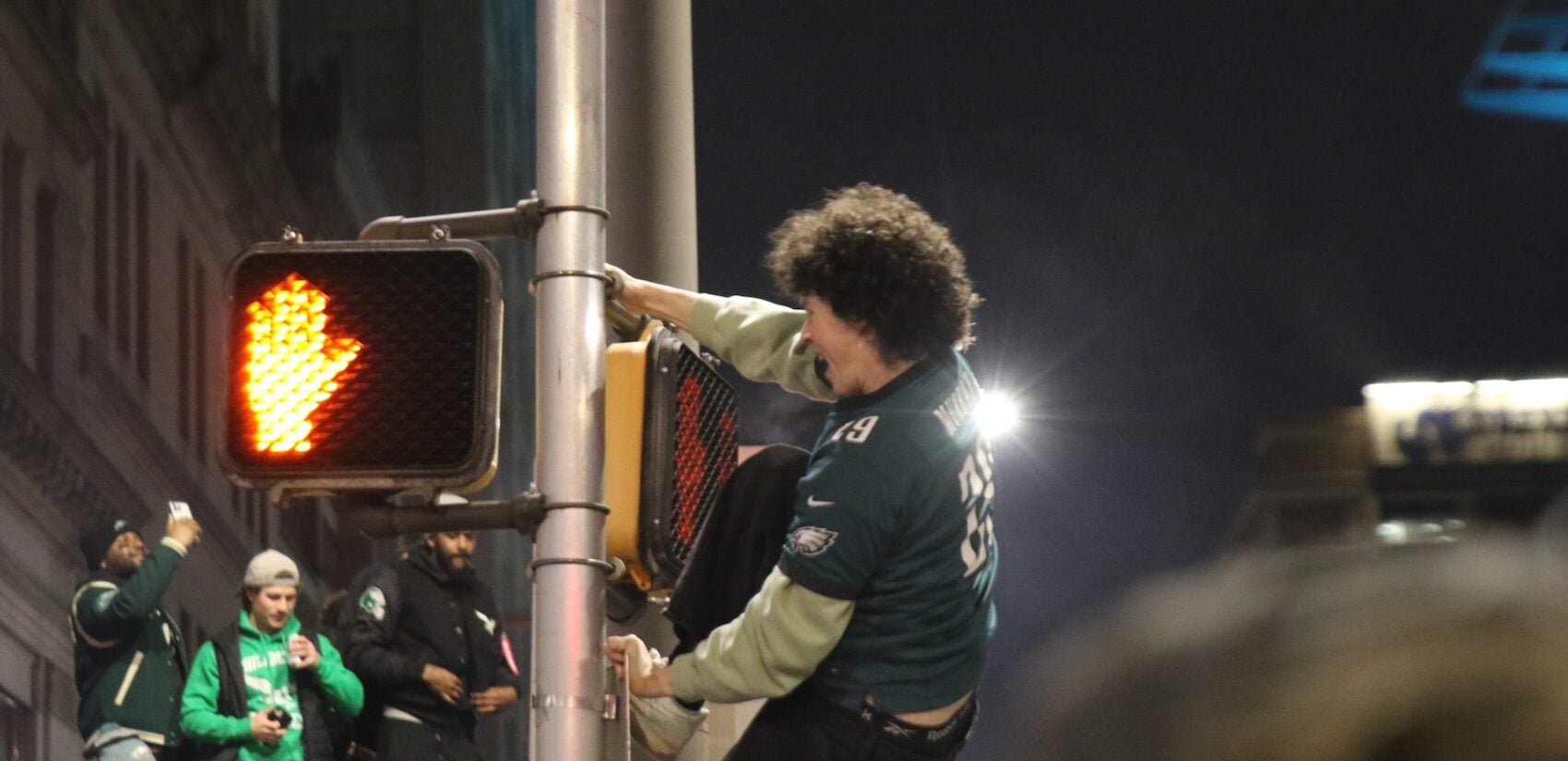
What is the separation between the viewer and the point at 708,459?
418 cm

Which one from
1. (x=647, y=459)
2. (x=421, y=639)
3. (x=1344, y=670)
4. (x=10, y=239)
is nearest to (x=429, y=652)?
(x=421, y=639)

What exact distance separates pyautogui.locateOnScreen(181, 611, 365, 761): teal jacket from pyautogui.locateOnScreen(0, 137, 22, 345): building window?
259cm

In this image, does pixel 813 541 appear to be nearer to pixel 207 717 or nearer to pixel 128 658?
pixel 207 717

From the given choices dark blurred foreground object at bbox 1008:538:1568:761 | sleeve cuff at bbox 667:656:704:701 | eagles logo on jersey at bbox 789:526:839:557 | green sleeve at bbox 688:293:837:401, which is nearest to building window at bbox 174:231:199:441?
green sleeve at bbox 688:293:837:401

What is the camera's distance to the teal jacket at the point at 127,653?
7230 millimetres

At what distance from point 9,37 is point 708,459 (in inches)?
263

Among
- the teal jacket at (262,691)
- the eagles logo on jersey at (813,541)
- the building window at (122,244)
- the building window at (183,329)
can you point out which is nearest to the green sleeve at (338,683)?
the teal jacket at (262,691)

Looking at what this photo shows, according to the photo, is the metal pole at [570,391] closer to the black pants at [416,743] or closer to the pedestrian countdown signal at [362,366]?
the pedestrian countdown signal at [362,366]

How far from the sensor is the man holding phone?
285 inches

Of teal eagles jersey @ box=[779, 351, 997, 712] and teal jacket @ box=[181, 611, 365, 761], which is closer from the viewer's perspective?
teal eagles jersey @ box=[779, 351, 997, 712]

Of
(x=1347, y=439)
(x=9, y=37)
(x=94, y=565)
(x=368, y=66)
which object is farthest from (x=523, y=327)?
(x=1347, y=439)

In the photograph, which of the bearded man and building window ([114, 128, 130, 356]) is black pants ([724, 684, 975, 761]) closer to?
the bearded man

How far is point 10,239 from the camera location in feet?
31.3

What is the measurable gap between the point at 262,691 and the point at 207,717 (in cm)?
25
